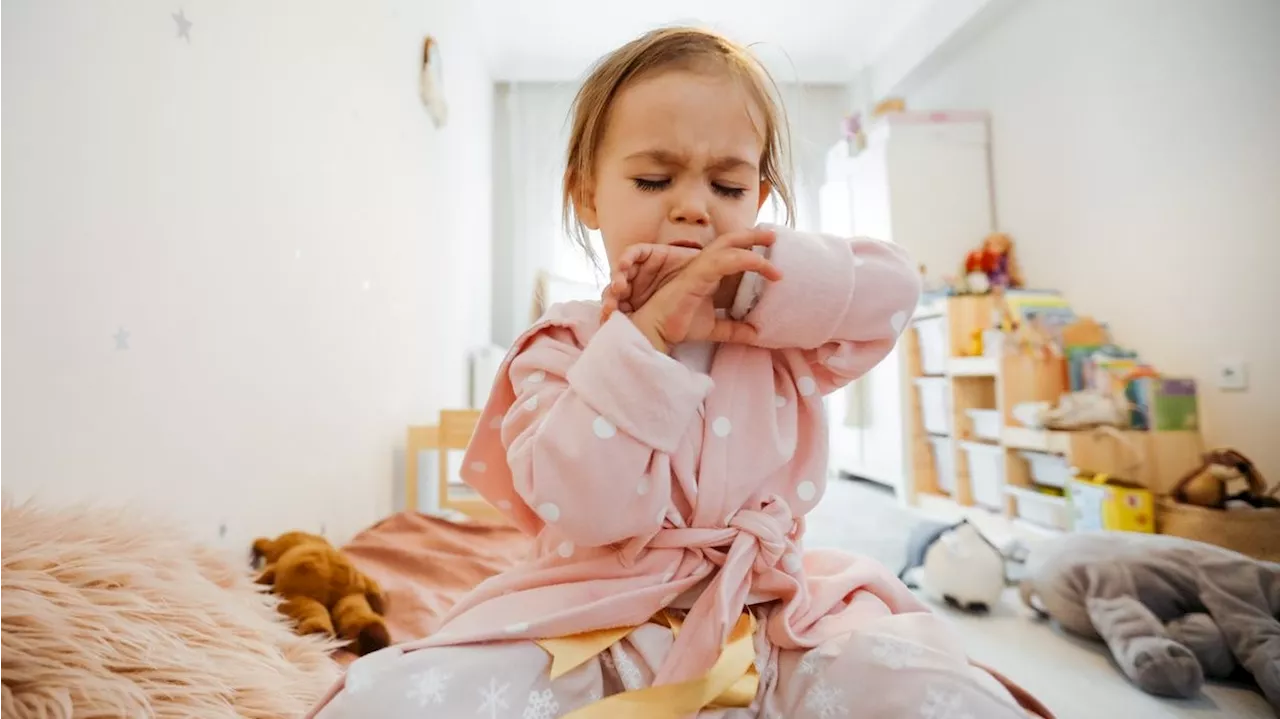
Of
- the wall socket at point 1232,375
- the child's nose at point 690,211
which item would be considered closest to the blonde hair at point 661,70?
the child's nose at point 690,211

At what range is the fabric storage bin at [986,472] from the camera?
2.31 metres

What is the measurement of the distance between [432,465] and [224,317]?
54.1 inches

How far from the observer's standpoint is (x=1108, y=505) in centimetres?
159

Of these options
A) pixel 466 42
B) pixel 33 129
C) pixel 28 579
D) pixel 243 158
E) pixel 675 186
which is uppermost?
pixel 466 42

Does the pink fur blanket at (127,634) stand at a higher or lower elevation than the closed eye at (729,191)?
lower

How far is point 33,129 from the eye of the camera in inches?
28.2

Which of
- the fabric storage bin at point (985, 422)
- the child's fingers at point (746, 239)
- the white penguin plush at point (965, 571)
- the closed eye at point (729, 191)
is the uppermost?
the closed eye at point (729, 191)

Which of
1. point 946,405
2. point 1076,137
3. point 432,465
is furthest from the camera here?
point 946,405

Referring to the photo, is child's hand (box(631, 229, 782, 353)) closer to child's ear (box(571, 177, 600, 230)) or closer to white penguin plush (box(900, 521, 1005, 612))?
child's ear (box(571, 177, 600, 230))

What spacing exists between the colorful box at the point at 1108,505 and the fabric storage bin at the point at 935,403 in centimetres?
89

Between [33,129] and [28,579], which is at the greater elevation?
[33,129]

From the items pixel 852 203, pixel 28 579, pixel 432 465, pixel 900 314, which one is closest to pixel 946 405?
pixel 852 203

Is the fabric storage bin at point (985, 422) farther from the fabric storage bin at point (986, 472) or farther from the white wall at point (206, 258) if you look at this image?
the white wall at point (206, 258)

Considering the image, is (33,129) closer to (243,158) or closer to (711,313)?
(243,158)
